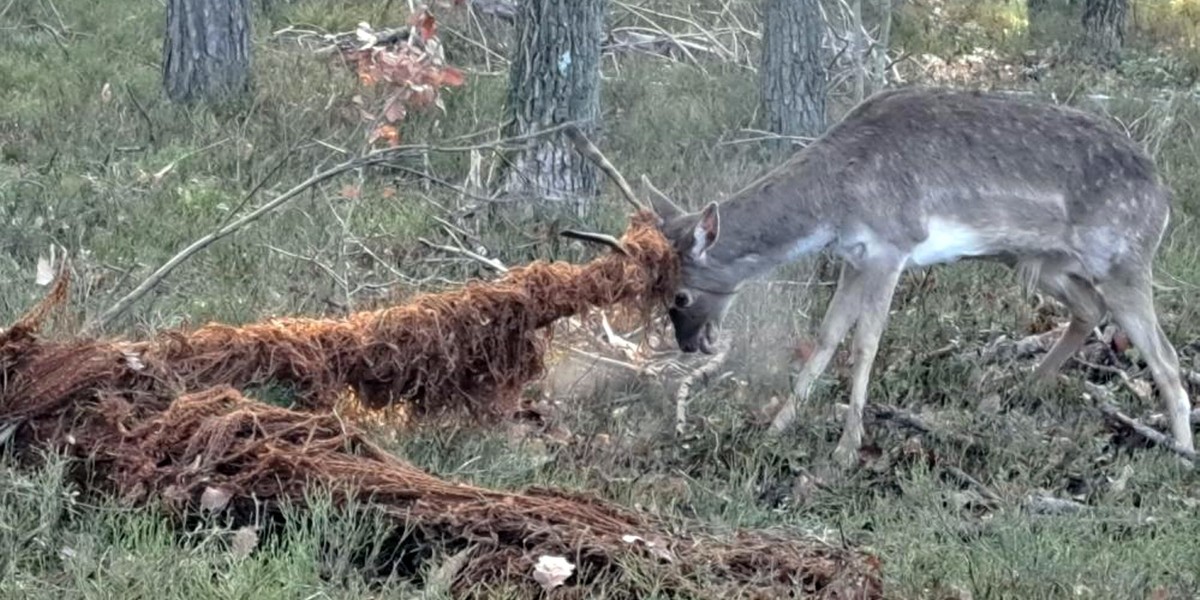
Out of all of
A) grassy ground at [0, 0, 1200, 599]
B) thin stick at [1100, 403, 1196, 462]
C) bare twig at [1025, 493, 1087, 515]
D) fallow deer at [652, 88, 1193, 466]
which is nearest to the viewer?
grassy ground at [0, 0, 1200, 599]

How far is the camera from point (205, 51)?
41.4 ft

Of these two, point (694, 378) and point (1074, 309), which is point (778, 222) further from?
point (1074, 309)

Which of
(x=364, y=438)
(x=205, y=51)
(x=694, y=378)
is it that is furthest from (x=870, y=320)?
(x=205, y=51)

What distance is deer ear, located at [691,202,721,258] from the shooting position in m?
7.88

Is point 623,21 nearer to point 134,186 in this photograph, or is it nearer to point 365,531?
point 134,186

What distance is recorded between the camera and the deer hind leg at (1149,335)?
8469 millimetres

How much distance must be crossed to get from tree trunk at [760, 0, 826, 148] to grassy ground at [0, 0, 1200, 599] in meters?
0.31

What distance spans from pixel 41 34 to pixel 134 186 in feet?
14.2

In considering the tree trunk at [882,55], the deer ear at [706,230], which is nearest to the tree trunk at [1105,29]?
the tree trunk at [882,55]

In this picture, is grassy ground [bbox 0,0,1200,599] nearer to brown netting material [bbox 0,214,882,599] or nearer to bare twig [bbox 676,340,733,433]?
bare twig [bbox 676,340,733,433]

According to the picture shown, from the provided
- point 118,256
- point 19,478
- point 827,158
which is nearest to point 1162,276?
point 827,158

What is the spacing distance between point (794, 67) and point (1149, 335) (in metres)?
3.93

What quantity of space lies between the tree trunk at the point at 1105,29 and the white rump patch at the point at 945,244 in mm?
8401

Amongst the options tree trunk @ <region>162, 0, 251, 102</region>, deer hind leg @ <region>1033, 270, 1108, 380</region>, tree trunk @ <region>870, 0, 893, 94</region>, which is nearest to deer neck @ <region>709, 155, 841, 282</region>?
deer hind leg @ <region>1033, 270, 1108, 380</region>
